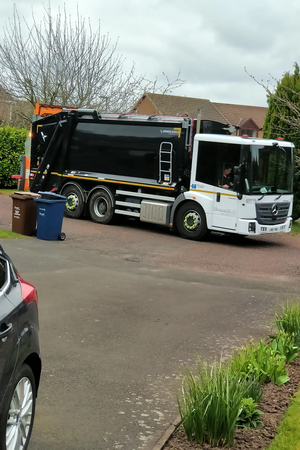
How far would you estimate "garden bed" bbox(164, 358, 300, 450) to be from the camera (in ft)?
13.3

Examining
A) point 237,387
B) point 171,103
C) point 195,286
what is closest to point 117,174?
point 195,286

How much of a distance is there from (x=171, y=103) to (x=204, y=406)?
5906cm

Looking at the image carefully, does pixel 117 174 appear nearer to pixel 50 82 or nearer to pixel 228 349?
pixel 228 349

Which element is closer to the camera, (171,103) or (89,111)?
(89,111)

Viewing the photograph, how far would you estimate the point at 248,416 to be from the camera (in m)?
4.32

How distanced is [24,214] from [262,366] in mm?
9354

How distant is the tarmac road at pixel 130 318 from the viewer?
15.0ft

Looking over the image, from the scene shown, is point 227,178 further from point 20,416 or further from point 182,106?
point 182,106

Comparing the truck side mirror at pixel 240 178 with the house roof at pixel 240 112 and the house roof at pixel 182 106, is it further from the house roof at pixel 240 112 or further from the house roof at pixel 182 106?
the house roof at pixel 240 112

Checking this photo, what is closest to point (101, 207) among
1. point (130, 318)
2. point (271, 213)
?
point (271, 213)

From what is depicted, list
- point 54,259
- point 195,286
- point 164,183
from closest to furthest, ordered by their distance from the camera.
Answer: point 195,286
point 54,259
point 164,183

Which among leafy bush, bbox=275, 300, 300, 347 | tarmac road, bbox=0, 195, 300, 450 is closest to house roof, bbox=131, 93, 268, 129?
tarmac road, bbox=0, 195, 300, 450

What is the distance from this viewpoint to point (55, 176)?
1800 cm

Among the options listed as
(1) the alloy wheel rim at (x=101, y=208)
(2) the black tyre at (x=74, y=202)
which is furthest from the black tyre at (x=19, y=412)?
(2) the black tyre at (x=74, y=202)
